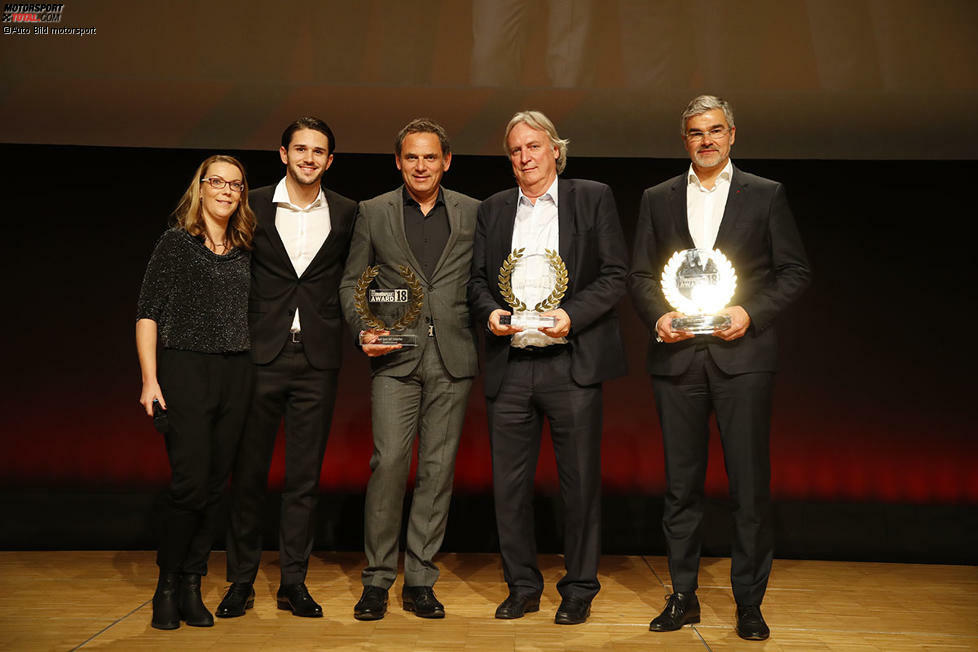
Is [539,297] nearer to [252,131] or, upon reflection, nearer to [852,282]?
[252,131]

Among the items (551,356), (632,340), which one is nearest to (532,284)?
(551,356)

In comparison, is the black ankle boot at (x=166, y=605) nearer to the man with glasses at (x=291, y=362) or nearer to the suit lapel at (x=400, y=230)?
the man with glasses at (x=291, y=362)

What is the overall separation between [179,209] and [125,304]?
1829 millimetres

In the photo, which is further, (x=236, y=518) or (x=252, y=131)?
(x=252, y=131)

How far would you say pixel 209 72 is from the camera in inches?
163

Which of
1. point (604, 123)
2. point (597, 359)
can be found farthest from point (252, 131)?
point (597, 359)

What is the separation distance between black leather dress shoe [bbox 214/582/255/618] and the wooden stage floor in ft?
0.13

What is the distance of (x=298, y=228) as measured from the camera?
3291 mm

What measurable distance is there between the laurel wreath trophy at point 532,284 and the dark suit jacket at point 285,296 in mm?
660

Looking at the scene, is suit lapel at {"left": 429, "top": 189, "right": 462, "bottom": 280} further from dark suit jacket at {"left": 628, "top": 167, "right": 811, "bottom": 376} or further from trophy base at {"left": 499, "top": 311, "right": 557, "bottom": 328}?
dark suit jacket at {"left": 628, "top": 167, "right": 811, "bottom": 376}

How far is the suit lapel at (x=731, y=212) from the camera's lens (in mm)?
3117

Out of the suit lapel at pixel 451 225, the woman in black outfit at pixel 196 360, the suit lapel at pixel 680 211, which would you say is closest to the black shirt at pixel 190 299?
the woman in black outfit at pixel 196 360

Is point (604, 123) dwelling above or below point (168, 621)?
above

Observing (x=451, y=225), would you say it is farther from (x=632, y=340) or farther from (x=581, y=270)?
(x=632, y=340)
